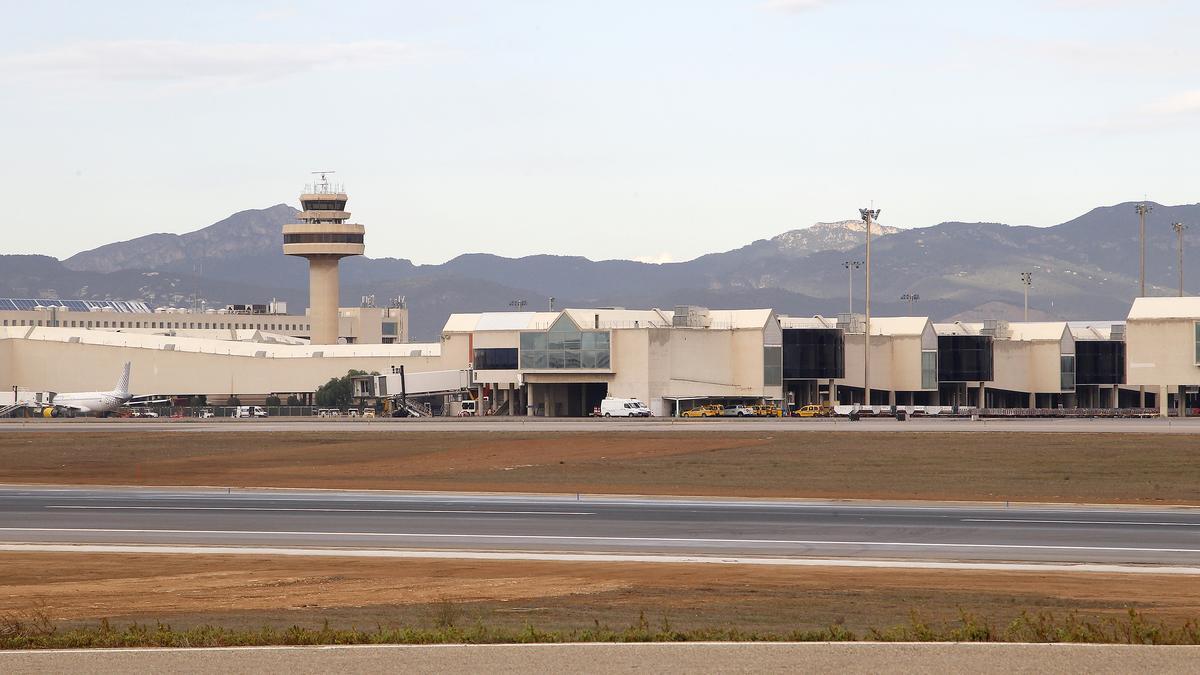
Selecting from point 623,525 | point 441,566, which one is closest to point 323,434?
point 623,525

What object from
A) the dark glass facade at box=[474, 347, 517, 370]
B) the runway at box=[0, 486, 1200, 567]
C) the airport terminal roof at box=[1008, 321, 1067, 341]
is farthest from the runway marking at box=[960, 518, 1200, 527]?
the airport terminal roof at box=[1008, 321, 1067, 341]

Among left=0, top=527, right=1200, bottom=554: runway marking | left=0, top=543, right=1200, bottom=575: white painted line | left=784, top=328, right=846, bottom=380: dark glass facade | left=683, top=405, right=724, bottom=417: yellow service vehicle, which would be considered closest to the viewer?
left=0, top=543, right=1200, bottom=575: white painted line

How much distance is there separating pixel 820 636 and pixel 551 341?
4781 inches

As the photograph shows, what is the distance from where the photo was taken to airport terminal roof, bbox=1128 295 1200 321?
12862cm

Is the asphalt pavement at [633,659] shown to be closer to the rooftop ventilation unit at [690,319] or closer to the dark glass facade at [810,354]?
the rooftop ventilation unit at [690,319]

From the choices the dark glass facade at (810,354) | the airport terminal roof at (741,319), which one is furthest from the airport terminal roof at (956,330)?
the airport terminal roof at (741,319)

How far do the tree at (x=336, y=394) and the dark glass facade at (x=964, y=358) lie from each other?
6617cm

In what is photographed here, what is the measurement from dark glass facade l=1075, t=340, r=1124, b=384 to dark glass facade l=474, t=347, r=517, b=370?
68.3 metres

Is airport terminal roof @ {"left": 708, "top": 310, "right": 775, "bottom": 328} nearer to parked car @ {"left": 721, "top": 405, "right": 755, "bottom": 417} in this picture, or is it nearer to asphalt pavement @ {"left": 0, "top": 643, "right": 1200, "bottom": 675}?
parked car @ {"left": 721, "top": 405, "right": 755, "bottom": 417}

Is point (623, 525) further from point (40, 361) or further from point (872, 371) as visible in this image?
point (40, 361)

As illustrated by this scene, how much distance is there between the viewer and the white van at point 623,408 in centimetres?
13238

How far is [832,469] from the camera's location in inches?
2569

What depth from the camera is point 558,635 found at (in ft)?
70.3

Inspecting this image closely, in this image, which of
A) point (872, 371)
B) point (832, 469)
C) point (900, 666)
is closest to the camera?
point (900, 666)
